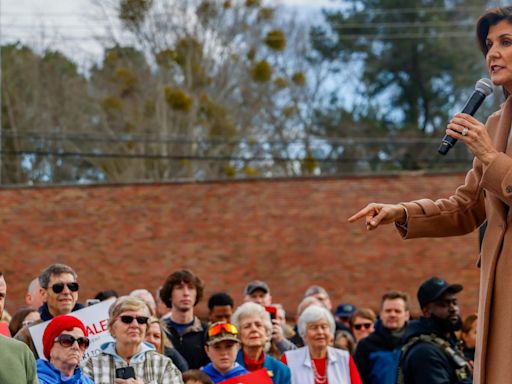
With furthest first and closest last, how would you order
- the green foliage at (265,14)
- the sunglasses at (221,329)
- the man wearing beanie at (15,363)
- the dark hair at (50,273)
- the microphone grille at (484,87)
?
1. the green foliage at (265,14)
2. the sunglasses at (221,329)
3. the dark hair at (50,273)
4. the man wearing beanie at (15,363)
5. the microphone grille at (484,87)

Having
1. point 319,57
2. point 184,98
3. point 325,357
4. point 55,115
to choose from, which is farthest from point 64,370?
point 319,57

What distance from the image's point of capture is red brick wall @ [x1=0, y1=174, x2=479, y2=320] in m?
28.8

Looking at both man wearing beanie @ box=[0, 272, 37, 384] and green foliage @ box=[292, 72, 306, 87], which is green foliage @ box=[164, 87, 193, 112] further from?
man wearing beanie @ box=[0, 272, 37, 384]

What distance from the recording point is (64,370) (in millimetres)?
7605

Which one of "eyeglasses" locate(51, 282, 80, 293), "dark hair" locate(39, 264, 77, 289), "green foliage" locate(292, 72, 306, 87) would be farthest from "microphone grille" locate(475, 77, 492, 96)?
"green foliage" locate(292, 72, 306, 87)

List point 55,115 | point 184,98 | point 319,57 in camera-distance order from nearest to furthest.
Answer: point 184,98 < point 55,115 < point 319,57

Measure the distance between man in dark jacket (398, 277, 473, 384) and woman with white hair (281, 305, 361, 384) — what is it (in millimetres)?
1163

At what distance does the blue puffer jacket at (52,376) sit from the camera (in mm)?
7520

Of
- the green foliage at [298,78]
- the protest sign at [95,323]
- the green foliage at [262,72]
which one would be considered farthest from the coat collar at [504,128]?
the green foliage at [298,78]

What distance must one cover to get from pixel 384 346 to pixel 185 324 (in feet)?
7.18

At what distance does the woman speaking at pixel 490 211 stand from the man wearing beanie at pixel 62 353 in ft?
11.1

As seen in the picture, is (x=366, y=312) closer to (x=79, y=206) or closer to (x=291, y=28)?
(x=79, y=206)

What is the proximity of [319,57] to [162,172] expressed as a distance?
10.9m

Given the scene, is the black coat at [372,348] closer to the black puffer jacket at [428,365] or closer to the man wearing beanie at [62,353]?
the black puffer jacket at [428,365]
